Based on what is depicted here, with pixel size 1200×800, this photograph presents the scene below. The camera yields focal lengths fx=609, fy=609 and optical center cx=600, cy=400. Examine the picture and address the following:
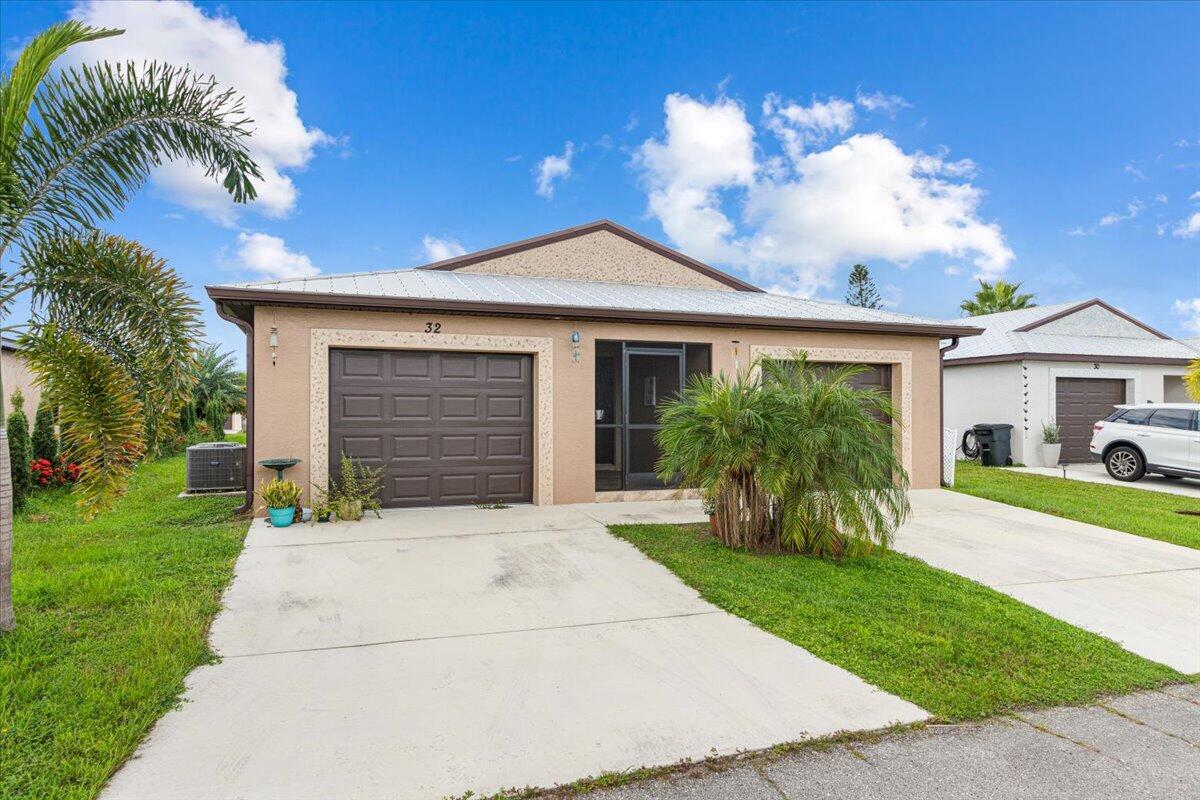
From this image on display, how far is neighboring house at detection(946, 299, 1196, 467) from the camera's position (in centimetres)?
1429

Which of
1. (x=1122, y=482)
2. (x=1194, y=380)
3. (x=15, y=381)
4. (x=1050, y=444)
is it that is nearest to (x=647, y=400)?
(x=1122, y=482)

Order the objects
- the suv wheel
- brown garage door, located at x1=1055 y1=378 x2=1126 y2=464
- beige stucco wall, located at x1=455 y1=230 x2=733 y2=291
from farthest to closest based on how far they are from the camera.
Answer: brown garage door, located at x1=1055 y1=378 x2=1126 y2=464
beige stucco wall, located at x1=455 y1=230 x2=733 y2=291
the suv wheel

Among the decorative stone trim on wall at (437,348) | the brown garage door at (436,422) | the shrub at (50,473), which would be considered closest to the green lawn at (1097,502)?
the decorative stone trim on wall at (437,348)

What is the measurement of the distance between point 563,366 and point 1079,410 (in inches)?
533

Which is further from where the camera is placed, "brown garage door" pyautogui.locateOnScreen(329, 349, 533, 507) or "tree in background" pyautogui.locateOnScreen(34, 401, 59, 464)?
"tree in background" pyautogui.locateOnScreen(34, 401, 59, 464)

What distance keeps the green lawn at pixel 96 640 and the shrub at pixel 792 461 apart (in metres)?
4.28

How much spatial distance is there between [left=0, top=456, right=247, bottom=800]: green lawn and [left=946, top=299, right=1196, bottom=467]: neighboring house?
15.9 m

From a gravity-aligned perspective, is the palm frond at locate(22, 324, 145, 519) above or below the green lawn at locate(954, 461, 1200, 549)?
above

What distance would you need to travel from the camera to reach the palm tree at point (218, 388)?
65.0 ft

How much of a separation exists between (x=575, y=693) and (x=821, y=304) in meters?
10.5

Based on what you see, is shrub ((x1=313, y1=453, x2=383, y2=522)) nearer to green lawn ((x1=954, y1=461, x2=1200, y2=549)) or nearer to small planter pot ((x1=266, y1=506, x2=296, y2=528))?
small planter pot ((x1=266, y1=506, x2=296, y2=528))

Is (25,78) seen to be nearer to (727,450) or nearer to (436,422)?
(436,422)

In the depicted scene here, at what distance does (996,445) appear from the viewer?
46.7 feet

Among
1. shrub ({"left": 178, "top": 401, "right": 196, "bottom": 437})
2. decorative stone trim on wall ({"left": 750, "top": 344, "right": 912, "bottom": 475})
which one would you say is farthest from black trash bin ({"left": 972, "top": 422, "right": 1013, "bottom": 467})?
shrub ({"left": 178, "top": 401, "right": 196, "bottom": 437})
